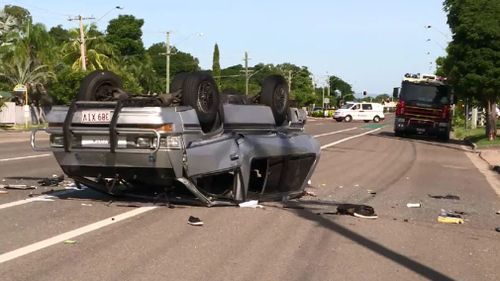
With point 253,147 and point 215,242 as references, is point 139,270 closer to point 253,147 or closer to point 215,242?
point 215,242

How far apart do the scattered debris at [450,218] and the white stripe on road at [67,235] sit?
4.03 meters

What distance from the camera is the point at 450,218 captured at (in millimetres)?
9367

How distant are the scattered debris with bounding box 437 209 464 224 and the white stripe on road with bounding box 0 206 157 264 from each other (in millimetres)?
4035

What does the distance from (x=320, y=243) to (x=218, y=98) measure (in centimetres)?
278

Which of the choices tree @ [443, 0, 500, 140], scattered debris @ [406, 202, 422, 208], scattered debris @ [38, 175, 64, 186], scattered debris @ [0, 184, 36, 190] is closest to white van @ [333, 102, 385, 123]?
tree @ [443, 0, 500, 140]

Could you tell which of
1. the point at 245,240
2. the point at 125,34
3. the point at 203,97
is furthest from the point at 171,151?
the point at 125,34

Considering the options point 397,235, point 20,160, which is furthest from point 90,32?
point 397,235

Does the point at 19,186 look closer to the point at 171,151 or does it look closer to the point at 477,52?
the point at 171,151

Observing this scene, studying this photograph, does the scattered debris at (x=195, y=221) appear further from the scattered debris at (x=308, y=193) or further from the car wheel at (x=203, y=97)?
the scattered debris at (x=308, y=193)

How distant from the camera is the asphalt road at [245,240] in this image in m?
6.11

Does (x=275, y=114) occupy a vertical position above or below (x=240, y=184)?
above

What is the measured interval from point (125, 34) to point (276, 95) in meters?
79.1

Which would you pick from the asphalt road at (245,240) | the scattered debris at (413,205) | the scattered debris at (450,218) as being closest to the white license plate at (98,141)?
the asphalt road at (245,240)

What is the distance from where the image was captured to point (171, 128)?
827 centimetres
